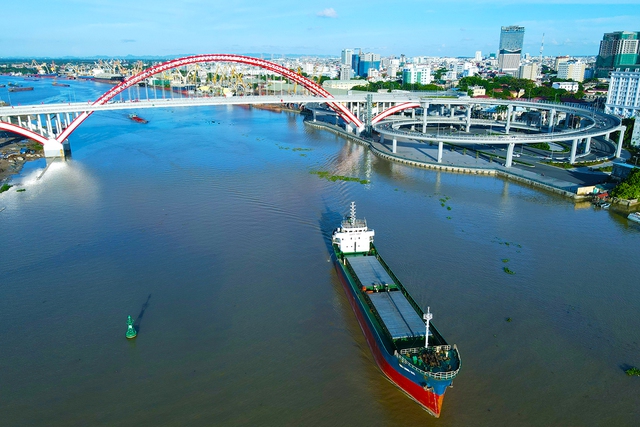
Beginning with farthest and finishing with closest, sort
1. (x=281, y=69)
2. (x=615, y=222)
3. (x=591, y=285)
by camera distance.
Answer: (x=281, y=69) < (x=615, y=222) < (x=591, y=285)

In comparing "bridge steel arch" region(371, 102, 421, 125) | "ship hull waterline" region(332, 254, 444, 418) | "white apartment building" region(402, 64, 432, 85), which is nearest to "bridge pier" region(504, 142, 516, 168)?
"bridge steel arch" region(371, 102, 421, 125)

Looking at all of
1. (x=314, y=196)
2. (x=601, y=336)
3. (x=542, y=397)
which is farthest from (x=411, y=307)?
(x=314, y=196)

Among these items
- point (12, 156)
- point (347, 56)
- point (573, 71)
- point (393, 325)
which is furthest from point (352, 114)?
point (347, 56)

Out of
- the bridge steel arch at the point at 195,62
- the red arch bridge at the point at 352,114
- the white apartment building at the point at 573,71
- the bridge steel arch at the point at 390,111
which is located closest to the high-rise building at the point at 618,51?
the white apartment building at the point at 573,71

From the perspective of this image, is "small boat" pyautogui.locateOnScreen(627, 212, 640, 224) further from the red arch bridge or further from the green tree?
the red arch bridge

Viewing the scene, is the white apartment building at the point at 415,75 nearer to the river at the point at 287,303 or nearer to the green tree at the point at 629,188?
the river at the point at 287,303

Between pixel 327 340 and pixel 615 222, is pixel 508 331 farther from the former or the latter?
pixel 615 222

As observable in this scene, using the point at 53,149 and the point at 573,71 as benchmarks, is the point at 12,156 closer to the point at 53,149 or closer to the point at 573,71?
the point at 53,149

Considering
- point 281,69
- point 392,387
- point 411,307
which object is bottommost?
point 392,387
